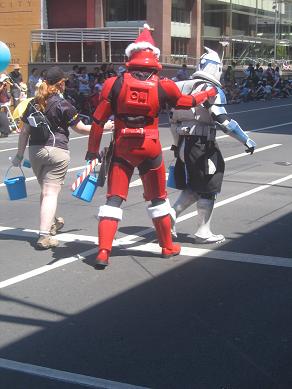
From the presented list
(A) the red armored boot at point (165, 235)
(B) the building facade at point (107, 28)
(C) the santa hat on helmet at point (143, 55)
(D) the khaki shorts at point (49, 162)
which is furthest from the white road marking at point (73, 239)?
(B) the building facade at point (107, 28)

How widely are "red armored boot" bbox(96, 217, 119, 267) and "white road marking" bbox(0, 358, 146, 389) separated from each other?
1.95m

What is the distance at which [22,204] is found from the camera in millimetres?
9133

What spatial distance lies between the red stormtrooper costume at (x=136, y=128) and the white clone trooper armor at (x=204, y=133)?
357 millimetres

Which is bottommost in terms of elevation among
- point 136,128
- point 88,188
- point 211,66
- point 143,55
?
point 88,188

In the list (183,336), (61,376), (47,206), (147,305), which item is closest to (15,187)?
(47,206)

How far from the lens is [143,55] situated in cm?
601

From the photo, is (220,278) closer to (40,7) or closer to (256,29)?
(40,7)

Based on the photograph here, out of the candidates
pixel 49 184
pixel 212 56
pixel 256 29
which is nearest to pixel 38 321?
pixel 49 184

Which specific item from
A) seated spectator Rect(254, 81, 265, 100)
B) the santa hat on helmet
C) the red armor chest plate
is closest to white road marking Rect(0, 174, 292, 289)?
the red armor chest plate

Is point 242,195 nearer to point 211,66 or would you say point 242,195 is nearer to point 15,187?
point 211,66

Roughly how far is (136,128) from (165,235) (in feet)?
3.50

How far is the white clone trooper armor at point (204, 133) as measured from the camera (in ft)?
21.6

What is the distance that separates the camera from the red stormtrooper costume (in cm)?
587

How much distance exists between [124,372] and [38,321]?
3.48 ft
